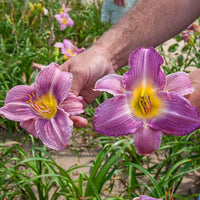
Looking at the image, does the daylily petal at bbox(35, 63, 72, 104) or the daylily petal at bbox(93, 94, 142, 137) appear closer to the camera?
the daylily petal at bbox(93, 94, 142, 137)

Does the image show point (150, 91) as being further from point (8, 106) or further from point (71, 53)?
point (71, 53)

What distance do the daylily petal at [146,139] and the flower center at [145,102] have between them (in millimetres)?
41

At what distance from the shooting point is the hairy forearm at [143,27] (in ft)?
4.32

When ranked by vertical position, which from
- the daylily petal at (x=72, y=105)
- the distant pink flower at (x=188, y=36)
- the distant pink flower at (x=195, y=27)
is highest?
the distant pink flower at (x=195, y=27)

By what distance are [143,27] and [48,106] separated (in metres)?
0.69

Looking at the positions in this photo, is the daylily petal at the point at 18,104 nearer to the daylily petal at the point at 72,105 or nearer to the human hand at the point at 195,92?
the daylily petal at the point at 72,105

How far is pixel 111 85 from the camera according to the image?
0.72m

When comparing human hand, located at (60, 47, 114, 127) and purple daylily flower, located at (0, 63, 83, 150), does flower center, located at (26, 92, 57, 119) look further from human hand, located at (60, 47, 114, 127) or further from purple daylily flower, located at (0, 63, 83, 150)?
human hand, located at (60, 47, 114, 127)

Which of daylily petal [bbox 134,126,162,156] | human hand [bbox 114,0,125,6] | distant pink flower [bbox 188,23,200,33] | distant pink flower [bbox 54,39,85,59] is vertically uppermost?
human hand [bbox 114,0,125,6]

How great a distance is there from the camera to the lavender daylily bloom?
0.69 metres

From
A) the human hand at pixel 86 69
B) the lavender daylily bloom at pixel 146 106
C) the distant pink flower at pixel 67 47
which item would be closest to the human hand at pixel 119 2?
the distant pink flower at pixel 67 47

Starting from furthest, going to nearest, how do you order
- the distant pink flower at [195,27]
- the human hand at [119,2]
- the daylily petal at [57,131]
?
the human hand at [119,2] < the distant pink flower at [195,27] < the daylily petal at [57,131]

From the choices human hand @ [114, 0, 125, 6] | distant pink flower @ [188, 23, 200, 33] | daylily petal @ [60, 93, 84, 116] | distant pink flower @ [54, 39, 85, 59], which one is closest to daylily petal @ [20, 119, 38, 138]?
daylily petal @ [60, 93, 84, 116]

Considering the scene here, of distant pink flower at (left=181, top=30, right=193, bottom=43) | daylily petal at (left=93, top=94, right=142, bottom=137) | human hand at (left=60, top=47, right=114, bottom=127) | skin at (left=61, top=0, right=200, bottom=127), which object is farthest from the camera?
distant pink flower at (left=181, top=30, right=193, bottom=43)
